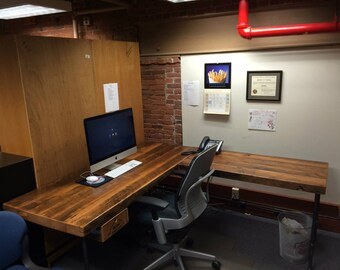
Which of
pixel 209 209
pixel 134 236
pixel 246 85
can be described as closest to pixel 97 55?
pixel 246 85

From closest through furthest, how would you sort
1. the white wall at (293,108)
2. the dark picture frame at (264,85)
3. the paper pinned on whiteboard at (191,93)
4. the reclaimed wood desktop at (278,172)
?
the reclaimed wood desktop at (278,172)
the white wall at (293,108)
the dark picture frame at (264,85)
the paper pinned on whiteboard at (191,93)

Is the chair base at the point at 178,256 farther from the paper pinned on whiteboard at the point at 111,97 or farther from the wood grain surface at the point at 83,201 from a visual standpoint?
the paper pinned on whiteboard at the point at 111,97

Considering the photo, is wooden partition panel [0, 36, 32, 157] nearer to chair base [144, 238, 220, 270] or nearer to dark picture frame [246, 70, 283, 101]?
chair base [144, 238, 220, 270]

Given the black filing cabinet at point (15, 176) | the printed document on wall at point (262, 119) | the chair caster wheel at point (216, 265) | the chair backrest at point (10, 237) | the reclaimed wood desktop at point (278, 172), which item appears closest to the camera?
the chair backrest at point (10, 237)

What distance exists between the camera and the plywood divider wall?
202cm

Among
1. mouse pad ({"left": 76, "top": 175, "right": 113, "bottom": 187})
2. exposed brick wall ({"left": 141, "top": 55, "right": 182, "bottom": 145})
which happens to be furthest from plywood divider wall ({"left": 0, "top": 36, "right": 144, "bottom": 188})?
exposed brick wall ({"left": 141, "top": 55, "right": 182, "bottom": 145})

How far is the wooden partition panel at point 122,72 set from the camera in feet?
8.63

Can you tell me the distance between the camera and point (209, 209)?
3219 mm

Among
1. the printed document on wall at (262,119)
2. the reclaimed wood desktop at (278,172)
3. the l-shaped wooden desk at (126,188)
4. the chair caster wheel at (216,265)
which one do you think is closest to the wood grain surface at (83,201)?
the l-shaped wooden desk at (126,188)

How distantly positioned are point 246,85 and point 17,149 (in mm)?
2180

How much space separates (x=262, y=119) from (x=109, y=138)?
1560 millimetres

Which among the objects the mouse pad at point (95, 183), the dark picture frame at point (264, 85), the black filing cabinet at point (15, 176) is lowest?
the mouse pad at point (95, 183)

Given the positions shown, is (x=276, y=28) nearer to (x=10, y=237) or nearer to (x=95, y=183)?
(x=95, y=183)

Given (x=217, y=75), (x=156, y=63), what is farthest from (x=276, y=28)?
(x=156, y=63)
